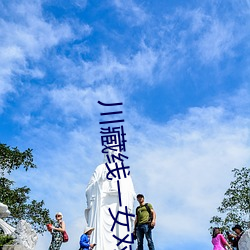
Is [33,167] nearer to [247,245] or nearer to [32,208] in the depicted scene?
[32,208]

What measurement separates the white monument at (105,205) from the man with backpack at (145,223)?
305cm

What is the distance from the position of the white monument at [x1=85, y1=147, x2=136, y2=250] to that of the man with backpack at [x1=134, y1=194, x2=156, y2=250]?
3.05 m

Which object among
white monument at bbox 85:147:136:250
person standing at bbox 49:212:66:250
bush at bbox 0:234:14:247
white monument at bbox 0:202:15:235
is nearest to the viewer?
person standing at bbox 49:212:66:250

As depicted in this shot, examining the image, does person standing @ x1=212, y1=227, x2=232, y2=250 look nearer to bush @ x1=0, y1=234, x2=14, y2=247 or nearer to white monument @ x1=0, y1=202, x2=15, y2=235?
bush @ x1=0, y1=234, x2=14, y2=247

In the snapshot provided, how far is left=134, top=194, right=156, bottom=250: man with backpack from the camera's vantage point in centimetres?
991

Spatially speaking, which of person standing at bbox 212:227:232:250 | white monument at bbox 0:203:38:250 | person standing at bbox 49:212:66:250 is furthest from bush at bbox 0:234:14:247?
person standing at bbox 212:227:232:250

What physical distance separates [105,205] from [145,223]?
3.85 meters

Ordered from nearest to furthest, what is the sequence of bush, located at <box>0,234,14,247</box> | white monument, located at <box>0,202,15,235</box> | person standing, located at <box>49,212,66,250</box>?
person standing, located at <box>49,212,66,250</box>
bush, located at <box>0,234,14,247</box>
white monument, located at <box>0,202,15,235</box>

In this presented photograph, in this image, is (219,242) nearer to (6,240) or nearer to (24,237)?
(24,237)

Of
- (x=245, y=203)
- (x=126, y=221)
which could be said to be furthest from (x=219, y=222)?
(x=126, y=221)

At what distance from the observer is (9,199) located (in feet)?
66.6

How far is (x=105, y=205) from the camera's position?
44.7 feet

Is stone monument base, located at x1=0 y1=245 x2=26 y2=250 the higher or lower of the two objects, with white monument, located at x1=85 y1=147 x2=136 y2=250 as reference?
lower

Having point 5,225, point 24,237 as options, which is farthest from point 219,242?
point 5,225
